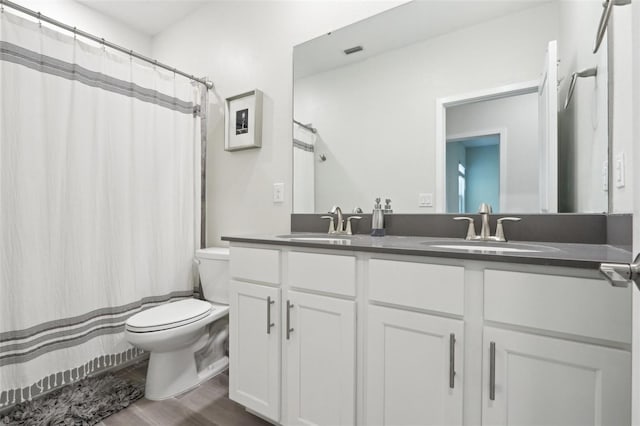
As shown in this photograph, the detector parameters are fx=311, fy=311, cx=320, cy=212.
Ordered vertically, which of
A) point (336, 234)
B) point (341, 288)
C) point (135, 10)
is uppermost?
point (135, 10)

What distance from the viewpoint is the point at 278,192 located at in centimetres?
195

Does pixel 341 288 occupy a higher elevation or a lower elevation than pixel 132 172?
lower

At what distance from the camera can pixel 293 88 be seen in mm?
1869

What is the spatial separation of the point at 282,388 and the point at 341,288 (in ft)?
1.74

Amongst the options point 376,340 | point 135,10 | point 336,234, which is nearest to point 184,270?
point 336,234

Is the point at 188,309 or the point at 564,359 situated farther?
the point at 188,309

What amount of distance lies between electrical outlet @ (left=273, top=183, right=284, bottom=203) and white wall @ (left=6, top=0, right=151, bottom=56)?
185 cm

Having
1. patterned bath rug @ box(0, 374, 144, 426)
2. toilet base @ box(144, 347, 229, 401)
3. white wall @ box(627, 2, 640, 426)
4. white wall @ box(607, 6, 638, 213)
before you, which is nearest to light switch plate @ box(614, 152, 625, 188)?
white wall @ box(607, 6, 638, 213)

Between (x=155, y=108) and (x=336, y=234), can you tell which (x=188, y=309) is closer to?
(x=336, y=234)

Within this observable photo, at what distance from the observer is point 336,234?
5.40ft

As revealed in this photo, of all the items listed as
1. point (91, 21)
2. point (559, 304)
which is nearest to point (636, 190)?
point (559, 304)

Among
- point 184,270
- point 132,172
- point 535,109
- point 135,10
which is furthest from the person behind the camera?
point 135,10

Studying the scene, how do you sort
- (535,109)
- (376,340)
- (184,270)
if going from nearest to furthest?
(376,340)
(535,109)
(184,270)

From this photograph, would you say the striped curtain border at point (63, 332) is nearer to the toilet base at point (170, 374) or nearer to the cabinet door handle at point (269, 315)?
the toilet base at point (170, 374)
